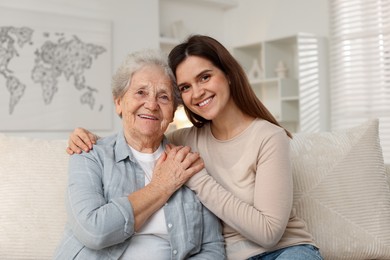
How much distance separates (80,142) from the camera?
175cm

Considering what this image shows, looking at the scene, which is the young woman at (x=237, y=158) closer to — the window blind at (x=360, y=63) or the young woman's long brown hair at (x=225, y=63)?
the young woman's long brown hair at (x=225, y=63)

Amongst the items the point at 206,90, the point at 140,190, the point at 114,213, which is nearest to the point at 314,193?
the point at 206,90

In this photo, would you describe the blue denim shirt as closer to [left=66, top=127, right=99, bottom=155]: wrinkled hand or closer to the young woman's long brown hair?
[left=66, top=127, right=99, bottom=155]: wrinkled hand

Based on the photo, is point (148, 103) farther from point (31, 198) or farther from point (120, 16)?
point (120, 16)

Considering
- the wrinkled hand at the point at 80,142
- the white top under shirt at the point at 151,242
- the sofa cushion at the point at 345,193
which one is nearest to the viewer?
the white top under shirt at the point at 151,242

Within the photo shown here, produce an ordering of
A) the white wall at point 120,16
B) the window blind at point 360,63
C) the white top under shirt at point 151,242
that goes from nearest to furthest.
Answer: the white top under shirt at point 151,242, the window blind at point 360,63, the white wall at point 120,16

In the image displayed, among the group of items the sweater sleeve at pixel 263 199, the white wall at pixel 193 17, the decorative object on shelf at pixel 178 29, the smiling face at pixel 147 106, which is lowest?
the sweater sleeve at pixel 263 199

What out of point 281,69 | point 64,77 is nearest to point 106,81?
point 64,77

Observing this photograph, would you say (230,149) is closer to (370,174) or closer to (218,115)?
(218,115)

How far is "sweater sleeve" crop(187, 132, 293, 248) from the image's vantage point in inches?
63.6

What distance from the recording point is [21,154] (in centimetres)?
185

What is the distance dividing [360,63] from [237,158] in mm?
2967

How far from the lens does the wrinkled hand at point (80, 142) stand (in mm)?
1733

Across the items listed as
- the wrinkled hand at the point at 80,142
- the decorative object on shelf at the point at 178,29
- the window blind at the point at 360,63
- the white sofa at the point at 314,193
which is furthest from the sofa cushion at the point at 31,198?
the decorative object on shelf at the point at 178,29
